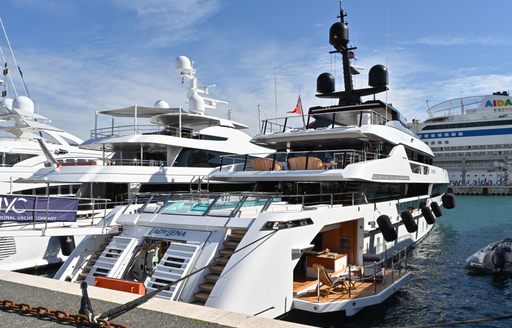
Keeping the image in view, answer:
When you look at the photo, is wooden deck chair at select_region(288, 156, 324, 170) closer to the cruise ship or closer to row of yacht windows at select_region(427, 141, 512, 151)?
the cruise ship

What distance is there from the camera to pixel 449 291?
13.0m

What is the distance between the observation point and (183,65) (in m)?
29.1

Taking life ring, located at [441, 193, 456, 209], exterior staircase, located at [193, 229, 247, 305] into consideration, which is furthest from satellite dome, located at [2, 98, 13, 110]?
life ring, located at [441, 193, 456, 209]

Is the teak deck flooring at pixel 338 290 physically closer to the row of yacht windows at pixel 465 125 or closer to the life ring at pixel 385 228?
the life ring at pixel 385 228

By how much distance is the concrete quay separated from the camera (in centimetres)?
496

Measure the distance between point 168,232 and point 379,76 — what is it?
49.9 ft

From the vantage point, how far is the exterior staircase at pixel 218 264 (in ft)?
26.8

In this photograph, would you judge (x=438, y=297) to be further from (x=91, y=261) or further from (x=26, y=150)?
(x=26, y=150)

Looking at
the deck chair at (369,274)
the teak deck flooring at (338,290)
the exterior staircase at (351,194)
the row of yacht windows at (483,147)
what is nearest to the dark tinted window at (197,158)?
the exterior staircase at (351,194)

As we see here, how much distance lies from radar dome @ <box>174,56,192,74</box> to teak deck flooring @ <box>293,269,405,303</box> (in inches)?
842

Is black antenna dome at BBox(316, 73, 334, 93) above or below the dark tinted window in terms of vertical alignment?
above

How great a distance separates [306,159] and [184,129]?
1323cm

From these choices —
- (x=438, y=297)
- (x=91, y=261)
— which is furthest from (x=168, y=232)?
(x=438, y=297)

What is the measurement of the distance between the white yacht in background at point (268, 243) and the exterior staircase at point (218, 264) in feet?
0.07
